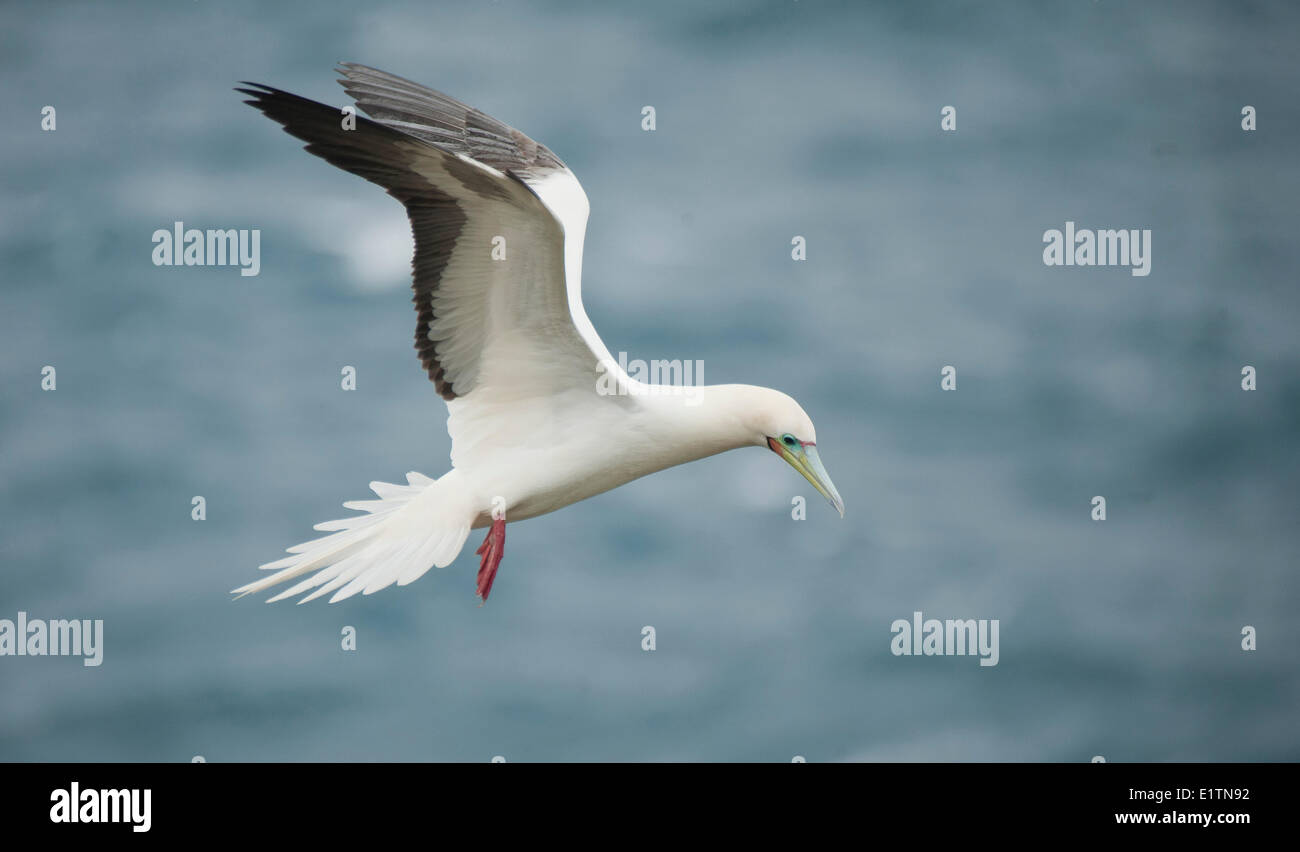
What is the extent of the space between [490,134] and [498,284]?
2346 millimetres

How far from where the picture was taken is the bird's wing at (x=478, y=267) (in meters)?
8.33

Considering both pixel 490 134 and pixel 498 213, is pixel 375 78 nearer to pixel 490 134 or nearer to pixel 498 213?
pixel 490 134

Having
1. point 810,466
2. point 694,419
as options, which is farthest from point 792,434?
point 694,419

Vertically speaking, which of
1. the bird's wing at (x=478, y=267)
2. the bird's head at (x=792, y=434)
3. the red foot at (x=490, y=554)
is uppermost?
the bird's wing at (x=478, y=267)

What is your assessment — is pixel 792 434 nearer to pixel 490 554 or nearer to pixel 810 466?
pixel 810 466

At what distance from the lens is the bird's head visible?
9.19m

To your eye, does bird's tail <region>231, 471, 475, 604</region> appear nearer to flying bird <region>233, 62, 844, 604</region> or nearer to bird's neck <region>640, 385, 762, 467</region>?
flying bird <region>233, 62, 844, 604</region>

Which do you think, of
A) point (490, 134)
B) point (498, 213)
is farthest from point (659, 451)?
point (490, 134)

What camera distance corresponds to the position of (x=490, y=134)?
36.2 feet

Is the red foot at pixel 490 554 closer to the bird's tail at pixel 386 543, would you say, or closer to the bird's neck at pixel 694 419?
the bird's tail at pixel 386 543

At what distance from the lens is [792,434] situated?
9.20 metres

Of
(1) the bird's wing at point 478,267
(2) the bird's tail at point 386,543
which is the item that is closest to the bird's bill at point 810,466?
(1) the bird's wing at point 478,267

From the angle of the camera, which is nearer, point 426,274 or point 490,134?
point 426,274

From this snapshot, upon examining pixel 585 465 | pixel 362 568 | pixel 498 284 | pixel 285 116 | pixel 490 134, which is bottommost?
pixel 362 568
